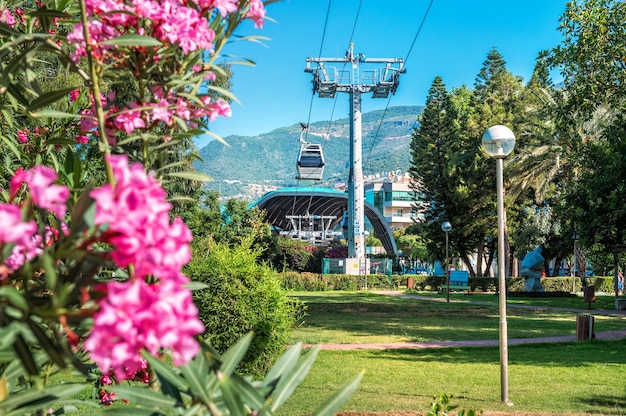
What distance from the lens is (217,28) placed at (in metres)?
1.93

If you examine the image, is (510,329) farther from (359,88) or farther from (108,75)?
(359,88)

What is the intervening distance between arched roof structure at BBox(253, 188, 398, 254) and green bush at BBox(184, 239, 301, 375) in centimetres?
5062

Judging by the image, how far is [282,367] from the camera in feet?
5.10

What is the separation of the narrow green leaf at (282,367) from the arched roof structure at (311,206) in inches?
2249

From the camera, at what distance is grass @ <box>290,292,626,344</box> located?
1395 centimetres

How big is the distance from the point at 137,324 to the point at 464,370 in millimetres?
9290

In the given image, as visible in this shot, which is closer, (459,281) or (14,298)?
(14,298)

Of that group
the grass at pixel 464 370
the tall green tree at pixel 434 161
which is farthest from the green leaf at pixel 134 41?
the tall green tree at pixel 434 161

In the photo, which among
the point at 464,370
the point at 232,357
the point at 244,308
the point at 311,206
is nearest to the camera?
the point at 232,357

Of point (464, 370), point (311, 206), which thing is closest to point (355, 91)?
point (311, 206)

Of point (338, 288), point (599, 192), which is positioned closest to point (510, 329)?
point (599, 192)

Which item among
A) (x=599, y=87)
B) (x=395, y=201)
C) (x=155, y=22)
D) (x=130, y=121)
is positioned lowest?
(x=130, y=121)

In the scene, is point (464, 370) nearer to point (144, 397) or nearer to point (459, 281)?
point (144, 397)

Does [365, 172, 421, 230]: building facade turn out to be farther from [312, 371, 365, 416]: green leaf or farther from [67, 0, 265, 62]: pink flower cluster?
[312, 371, 365, 416]: green leaf
